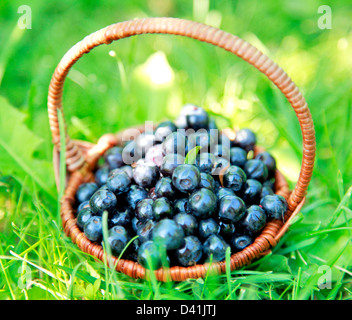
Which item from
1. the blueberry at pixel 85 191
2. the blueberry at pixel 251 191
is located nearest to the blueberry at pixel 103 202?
the blueberry at pixel 85 191

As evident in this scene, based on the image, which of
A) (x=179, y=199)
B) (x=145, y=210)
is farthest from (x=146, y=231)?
(x=179, y=199)

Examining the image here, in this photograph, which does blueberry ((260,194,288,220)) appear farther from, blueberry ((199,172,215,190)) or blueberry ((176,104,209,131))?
blueberry ((176,104,209,131))

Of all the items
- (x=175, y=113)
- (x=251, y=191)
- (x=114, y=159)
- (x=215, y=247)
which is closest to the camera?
(x=215, y=247)

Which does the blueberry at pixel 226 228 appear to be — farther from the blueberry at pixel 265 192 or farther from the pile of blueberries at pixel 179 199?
the blueberry at pixel 265 192

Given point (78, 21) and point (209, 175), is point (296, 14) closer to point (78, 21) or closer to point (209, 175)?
point (78, 21)

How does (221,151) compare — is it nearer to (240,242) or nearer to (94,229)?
(240,242)

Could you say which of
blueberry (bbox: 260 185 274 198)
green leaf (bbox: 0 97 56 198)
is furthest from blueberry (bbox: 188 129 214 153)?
green leaf (bbox: 0 97 56 198)
